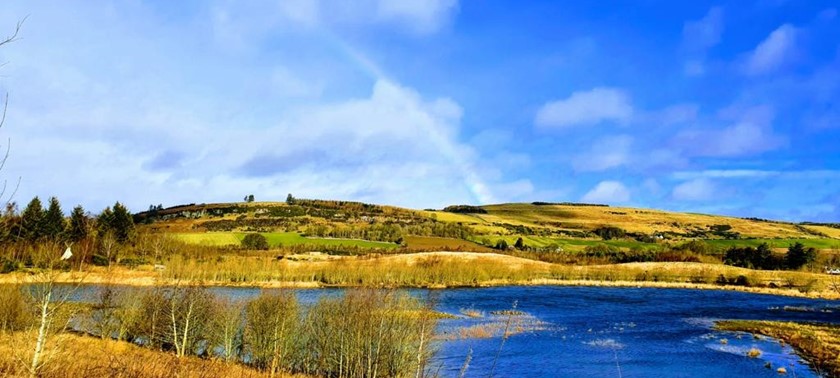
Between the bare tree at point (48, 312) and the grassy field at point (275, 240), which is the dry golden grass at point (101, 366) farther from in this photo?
the grassy field at point (275, 240)

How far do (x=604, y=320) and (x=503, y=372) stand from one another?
2713 cm

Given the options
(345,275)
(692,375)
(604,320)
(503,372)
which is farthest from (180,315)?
(345,275)

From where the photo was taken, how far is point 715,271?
10819 centimetres

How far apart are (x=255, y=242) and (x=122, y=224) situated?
2695 centimetres

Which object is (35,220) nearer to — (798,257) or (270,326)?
(270,326)

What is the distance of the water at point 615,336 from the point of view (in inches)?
1339

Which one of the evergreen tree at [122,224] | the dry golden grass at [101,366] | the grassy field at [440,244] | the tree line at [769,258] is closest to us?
the dry golden grass at [101,366]

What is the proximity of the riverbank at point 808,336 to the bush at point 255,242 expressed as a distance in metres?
95.4

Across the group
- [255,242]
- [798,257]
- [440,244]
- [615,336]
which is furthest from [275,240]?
[798,257]

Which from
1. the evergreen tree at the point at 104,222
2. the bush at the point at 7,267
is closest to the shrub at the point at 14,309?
the bush at the point at 7,267

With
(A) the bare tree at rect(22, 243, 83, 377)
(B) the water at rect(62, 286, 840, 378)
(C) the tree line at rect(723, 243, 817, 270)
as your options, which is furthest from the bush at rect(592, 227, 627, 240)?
(A) the bare tree at rect(22, 243, 83, 377)

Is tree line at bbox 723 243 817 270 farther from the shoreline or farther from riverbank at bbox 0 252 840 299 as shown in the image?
the shoreline

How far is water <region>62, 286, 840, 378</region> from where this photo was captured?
34000mm

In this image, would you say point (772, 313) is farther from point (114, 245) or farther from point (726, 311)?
point (114, 245)
